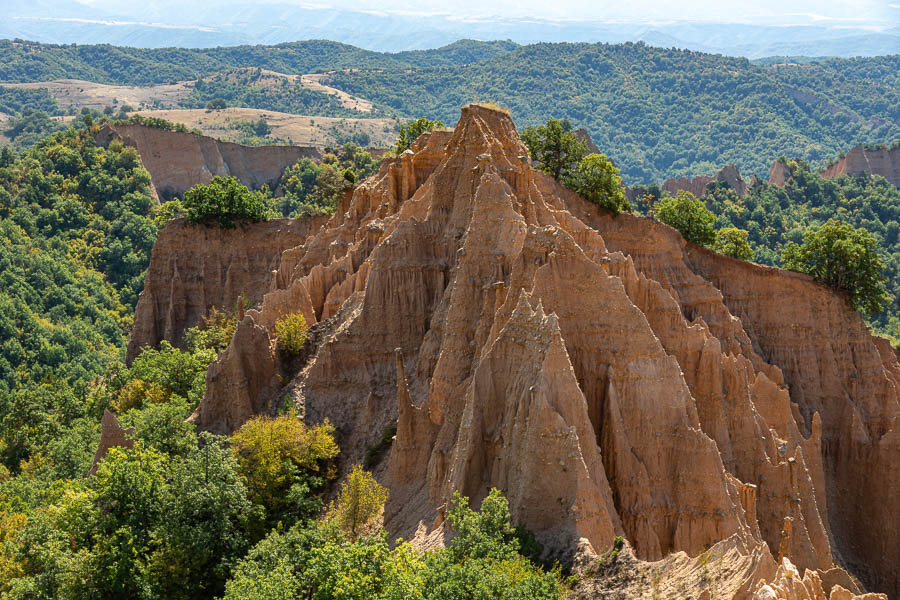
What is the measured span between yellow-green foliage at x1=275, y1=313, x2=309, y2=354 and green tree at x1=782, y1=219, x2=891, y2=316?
27.1 meters

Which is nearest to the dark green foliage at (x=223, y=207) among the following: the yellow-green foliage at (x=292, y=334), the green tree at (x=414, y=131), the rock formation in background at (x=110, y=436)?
the green tree at (x=414, y=131)

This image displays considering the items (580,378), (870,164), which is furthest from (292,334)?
(870,164)

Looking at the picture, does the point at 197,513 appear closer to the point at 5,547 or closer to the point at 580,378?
the point at 5,547

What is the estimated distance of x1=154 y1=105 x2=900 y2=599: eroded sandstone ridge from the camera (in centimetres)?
2791

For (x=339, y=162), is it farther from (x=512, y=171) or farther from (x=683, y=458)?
(x=683, y=458)

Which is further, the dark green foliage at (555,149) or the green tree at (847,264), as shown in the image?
the dark green foliage at (555,149)

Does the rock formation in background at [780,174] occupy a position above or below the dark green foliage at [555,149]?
below

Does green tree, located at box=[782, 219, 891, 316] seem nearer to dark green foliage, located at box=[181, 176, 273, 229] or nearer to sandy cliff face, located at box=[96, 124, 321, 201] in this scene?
dark green foliage, located at box=[181, 176, 273, 229]

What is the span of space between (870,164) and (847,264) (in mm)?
98201

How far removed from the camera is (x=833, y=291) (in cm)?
4781

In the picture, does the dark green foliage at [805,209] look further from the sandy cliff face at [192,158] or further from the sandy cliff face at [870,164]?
the sandy cliff face at [192,158]

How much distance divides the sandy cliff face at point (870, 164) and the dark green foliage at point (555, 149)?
8991 centimetres

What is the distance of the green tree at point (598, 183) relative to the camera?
5038cm

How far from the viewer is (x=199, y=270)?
69.3 metres
